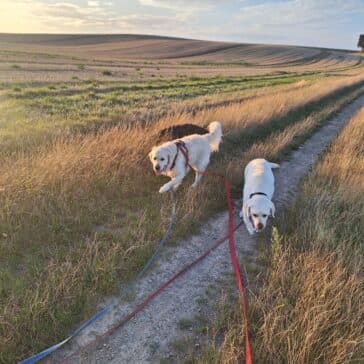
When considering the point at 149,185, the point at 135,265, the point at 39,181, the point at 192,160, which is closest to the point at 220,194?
the point at 192,160

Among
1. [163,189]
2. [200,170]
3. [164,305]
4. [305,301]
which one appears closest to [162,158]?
[163,189]

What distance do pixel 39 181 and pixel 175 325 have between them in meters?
2.81

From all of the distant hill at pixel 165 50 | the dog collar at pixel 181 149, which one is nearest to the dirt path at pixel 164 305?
the dog collar at pixel 181 149

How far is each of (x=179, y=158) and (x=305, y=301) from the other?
2.95 metres

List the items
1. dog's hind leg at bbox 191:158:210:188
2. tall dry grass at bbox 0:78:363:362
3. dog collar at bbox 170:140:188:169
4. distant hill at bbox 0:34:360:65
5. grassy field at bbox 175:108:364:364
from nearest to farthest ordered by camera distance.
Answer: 1. grassy field at bbox 175:108:364:364
2. tall dry grass at bbox 0:78:363:362
3. dog collar at bbox 170:140:188:169
4. dog's hind leg at bbox 191:158:210:188
5. distant hill at bbox 0:34:360:65

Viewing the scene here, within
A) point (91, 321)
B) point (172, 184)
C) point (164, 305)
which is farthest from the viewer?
point (172, 184)

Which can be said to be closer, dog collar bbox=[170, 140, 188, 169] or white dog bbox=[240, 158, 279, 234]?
white dog bbox=[240, 158, 279, 234]

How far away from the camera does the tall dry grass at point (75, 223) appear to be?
267cm

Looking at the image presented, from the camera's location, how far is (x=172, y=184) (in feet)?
16.5

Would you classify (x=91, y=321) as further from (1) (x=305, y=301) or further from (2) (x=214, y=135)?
(2) (x=214, y=135)

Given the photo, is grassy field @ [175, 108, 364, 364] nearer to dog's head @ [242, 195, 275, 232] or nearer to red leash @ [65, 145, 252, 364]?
red leash @ [65, 145, 252, 364]

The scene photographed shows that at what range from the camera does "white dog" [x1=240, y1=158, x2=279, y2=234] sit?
401 centimetres

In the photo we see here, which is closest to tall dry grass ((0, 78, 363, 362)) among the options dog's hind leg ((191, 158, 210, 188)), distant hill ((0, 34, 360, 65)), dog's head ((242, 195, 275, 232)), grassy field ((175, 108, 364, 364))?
dog's hind leg ((191, 158, 210, 188))

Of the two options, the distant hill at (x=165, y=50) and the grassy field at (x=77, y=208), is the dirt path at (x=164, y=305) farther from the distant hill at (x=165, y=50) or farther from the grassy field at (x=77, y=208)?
the distant hill at (x=165, y=50)
